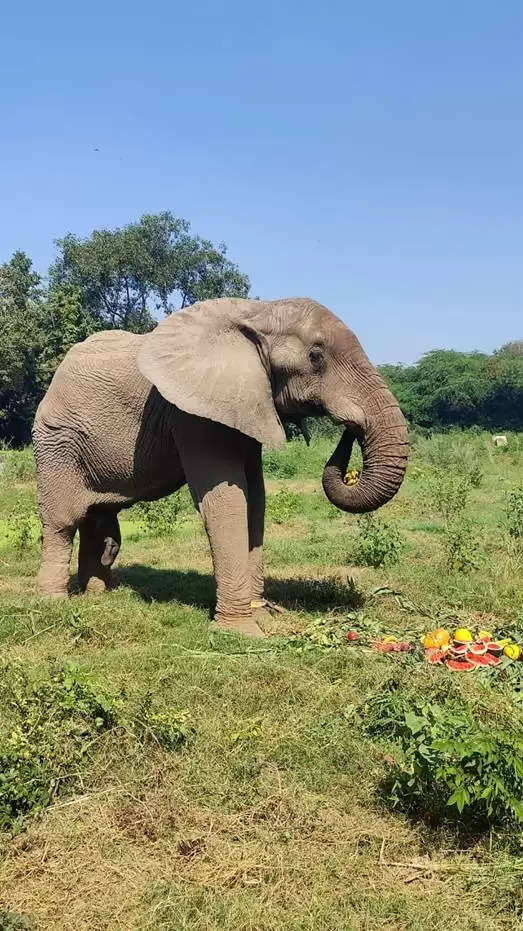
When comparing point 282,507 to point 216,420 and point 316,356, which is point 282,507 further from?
point 316,356

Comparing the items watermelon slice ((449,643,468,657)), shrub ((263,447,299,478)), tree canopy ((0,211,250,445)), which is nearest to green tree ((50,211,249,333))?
tree canopy ((0,211,250,445))

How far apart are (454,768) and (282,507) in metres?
11.8

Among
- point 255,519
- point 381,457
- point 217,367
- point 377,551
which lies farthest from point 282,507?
point 381,457

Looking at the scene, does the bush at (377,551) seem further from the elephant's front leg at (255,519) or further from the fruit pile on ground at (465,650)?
the fruit pile on ground at (465,650)

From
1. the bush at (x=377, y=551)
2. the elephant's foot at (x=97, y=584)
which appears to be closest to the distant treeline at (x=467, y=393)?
the bush at (x=377, y=551)

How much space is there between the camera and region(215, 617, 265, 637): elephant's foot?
22.6 ft

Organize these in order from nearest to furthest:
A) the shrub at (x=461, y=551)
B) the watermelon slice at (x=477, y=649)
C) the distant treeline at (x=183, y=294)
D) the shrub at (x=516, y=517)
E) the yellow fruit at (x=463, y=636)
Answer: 1. the watermelon slice at (x=477, y=649)
2. the yellow fruit at (x=463, y=636)
3. the shrub at (x=461, y=551)
4. the shrub at (x=516, y=517)
5. the distant treeline at (x=183, y=294)

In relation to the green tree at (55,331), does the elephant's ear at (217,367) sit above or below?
below

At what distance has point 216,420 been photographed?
679cm

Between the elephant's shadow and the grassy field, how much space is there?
0.21 m

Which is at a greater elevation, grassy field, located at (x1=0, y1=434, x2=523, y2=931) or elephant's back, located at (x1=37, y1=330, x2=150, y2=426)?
elephant's back, located at (x1=37, y1=330, x2=150, y2=426)

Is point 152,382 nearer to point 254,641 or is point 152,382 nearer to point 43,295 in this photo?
point 254,641

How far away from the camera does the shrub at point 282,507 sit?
14695mm

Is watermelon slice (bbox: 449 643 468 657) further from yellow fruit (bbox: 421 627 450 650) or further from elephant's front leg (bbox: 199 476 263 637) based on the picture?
elephant's front leg (bbox: 199 476 263 637)
